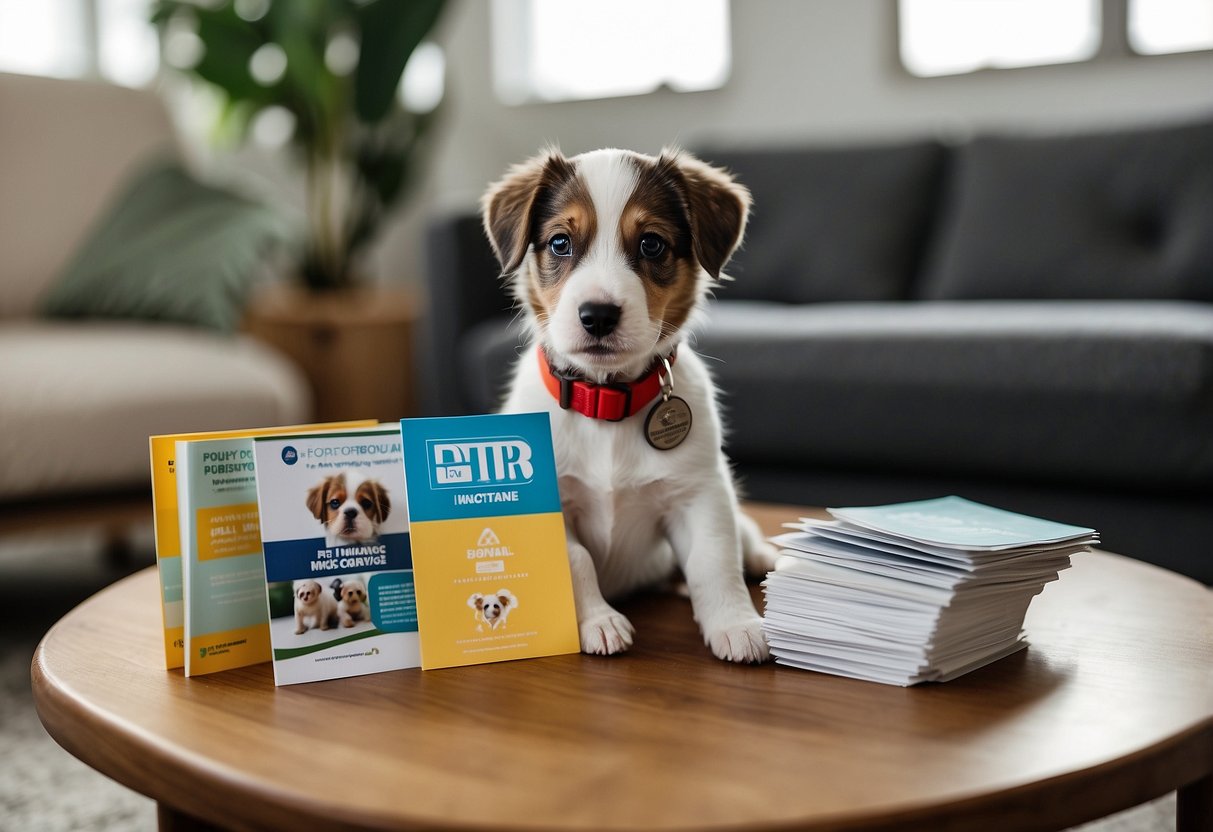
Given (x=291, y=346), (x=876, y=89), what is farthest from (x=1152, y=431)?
(x=291, y=346)

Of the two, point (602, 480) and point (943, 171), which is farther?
point (943, 171)

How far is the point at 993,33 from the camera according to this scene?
10.4 feet

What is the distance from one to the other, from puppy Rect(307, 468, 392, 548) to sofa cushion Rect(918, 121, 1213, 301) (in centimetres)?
197

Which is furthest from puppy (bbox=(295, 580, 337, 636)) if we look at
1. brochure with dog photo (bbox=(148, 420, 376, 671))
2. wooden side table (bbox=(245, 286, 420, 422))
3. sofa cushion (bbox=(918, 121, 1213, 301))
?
wooden side table (bbox=(245, 286, 420, 422))

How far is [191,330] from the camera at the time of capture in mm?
2469

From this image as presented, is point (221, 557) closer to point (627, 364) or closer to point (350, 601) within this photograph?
point (350, 601)

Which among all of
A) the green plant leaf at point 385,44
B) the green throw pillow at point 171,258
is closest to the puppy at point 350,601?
the green throw pillow at point 171,258

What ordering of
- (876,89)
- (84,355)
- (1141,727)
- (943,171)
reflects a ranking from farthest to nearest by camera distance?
(876,89), (943,171), (84,355), (1141,727)

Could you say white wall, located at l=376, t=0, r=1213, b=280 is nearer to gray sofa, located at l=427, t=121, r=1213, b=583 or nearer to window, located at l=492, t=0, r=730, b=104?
window, located at l=492, t=0, r=730, b=104

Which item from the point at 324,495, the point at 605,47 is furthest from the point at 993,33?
the point at 324,495

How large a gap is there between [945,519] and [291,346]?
8.94 ft

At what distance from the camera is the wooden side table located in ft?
10.9

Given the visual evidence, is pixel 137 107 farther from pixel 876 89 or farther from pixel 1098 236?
pixel 1098 236

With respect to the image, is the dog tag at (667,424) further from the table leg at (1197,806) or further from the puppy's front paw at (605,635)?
the table leg at (1197,806)
